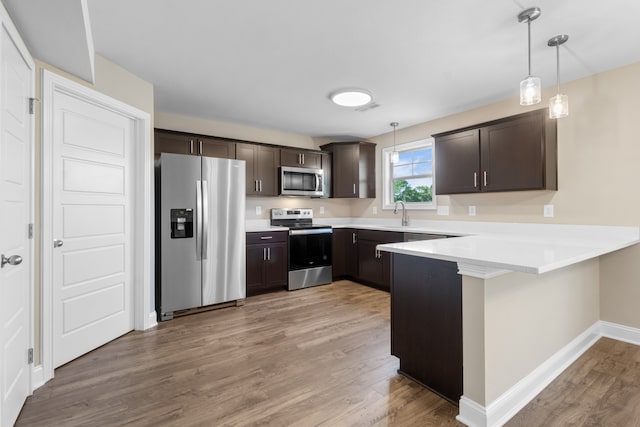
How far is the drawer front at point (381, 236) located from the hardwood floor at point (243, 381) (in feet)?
4.12

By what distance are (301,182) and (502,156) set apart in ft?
8.73

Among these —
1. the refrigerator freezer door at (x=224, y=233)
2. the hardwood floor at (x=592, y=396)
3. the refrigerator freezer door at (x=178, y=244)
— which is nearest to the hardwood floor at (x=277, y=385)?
the hardwood floor at (x=592, y=396)

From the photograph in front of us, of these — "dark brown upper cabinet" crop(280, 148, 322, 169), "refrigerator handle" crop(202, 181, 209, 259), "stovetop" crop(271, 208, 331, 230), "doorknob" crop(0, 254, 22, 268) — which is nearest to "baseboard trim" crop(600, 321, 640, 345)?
"stovetop" crop(271, 208, 331, 230)

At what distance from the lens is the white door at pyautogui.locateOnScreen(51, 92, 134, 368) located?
7.27 ft

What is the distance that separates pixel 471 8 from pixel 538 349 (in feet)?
7.17

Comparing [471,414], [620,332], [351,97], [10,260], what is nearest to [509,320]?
[471,414]

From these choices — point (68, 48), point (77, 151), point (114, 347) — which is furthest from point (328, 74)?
point (114, 347)

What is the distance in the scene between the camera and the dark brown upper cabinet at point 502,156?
2.89 meters

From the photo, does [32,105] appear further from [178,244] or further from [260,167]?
[260,167]

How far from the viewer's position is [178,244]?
319 cm

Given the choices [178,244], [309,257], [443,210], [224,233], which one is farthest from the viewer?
[309,257]

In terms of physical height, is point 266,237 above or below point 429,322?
above

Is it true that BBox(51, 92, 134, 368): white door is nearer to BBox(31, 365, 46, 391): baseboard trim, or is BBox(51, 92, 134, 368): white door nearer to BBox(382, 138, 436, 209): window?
BBox(31, 365, 46, 391): baseboard trim

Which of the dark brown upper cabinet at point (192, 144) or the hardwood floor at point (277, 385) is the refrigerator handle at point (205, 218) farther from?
the hardwood floor at point (277, 385)
